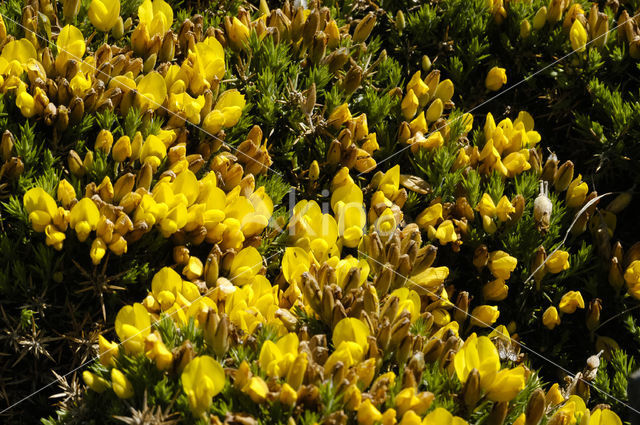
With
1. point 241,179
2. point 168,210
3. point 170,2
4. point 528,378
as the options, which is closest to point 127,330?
point 168,210

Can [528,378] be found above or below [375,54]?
below

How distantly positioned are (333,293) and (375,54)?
1225 millimetres

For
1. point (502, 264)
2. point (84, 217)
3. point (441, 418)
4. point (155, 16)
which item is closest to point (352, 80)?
point (155, 16)

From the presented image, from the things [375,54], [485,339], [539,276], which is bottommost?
[539,276]

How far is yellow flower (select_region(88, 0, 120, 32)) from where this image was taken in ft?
7.14

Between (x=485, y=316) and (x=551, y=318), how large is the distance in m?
0.19

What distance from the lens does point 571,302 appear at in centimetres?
210

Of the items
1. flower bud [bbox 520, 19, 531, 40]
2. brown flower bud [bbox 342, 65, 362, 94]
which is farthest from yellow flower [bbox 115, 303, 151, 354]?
flower bud [bbox 520, 19, 531, 40]

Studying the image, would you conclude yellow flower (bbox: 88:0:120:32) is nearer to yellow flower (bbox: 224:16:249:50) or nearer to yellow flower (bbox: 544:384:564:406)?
yellow flower (bbox: 224:16:249:50)

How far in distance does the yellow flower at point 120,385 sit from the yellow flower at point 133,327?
0.09 metres

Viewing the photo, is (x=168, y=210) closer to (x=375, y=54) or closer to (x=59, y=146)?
(x=59, y=146)

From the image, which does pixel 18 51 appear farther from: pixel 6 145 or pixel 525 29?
pixel 525 29

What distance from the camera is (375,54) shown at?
8.81 feet

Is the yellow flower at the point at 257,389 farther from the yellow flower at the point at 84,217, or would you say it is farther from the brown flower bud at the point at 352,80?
the brown flower bud at the point at 352,80
